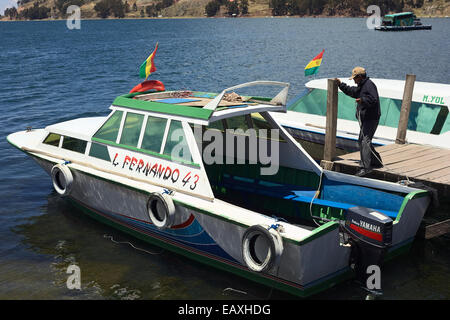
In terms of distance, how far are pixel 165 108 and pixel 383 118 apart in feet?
25.7

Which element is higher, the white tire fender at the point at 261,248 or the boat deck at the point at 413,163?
the boat deck at the point at 413,163

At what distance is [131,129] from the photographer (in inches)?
420

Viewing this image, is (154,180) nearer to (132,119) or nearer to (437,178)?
(132,119)

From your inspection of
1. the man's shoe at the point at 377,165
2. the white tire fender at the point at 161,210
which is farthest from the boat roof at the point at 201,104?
the man's shoe at the point at 377,165

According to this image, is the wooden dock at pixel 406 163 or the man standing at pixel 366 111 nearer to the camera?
the wooden dock at pixel 406 163

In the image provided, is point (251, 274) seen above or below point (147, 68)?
below

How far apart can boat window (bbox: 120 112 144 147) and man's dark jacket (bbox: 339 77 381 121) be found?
423 cm

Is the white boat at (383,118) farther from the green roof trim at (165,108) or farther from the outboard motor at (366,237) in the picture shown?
the outboard motor at (366,237)

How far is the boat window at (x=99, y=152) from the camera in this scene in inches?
432

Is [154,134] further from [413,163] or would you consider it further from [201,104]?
[413,163]

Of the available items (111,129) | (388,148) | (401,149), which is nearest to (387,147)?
(388,148)

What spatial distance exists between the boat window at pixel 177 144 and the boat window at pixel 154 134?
21cm

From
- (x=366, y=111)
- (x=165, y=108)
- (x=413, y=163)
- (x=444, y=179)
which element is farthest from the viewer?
(x=413, y=163)

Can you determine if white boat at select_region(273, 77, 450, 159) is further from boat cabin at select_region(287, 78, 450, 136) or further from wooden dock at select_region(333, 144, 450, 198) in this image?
wooden dock at select_region(333, 144, 450, 198)
